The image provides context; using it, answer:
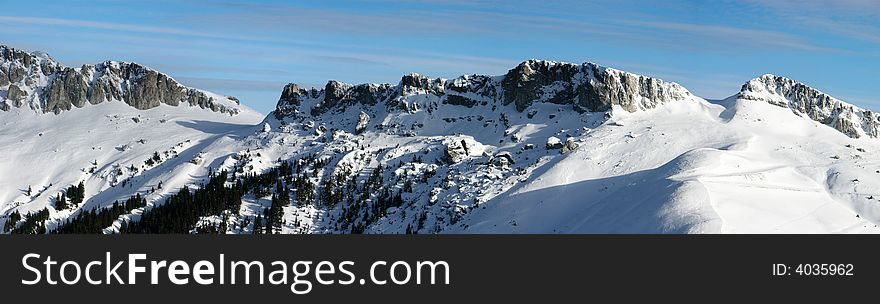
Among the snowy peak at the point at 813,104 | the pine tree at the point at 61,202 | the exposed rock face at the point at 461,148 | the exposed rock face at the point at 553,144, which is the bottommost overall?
the pine tree at the point at 61,202

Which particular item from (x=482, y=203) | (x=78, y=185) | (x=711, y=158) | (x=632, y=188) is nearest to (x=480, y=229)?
(x=482, y=203)

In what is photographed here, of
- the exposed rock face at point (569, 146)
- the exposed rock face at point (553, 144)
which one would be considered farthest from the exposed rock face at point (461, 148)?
the exposed rock face at point (569, 146)

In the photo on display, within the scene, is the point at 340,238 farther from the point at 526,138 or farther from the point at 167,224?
the point at 526,138

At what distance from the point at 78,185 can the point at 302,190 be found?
73.6 m

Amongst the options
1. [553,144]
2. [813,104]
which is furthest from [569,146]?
[813,104]

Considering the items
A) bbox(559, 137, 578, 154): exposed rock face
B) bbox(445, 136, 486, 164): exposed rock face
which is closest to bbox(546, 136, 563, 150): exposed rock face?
bbox(559, 137, 578, 154): exposed rock face

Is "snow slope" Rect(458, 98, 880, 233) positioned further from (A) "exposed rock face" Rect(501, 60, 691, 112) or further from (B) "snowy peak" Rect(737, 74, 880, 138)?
(B) "snowy peak" Rect(737, 74, 880, 138)

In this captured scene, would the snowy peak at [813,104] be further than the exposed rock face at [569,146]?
Yes

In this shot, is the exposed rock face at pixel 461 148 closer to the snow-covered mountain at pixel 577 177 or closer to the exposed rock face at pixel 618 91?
the snow-covered mountain at pixel 577 177

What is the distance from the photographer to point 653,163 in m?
152

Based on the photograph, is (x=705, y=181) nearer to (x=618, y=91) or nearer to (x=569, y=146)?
(x=569, y=146)

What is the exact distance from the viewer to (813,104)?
192 meters

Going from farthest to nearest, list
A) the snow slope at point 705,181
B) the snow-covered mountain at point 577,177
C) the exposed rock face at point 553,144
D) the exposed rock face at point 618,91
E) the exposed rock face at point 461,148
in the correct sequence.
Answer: the exposed rock face at point 618,91, the exposed rock face at point 461,148, the exposed rock face at point 553,144, the snow-covered mountain at point 577,177, the snow slope at point 705,181

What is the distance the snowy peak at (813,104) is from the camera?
184 metres
